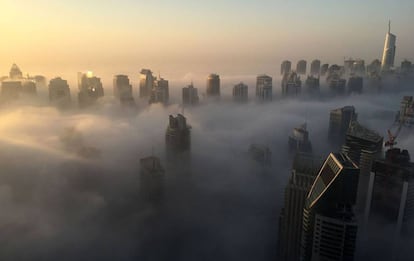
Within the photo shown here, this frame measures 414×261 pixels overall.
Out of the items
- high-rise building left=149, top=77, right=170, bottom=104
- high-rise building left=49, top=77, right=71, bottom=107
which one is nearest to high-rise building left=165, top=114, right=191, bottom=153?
high-rise building left=149, top=77, right=170, bottom=104

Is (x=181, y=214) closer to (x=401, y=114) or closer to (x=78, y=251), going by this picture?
(x=78, y=251)

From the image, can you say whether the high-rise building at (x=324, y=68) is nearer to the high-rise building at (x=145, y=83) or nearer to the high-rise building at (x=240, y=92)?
the high-rise building at (x=240, y=92)

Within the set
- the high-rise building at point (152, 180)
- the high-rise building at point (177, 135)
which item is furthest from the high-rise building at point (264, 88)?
the high-rise building at point (152, 180)

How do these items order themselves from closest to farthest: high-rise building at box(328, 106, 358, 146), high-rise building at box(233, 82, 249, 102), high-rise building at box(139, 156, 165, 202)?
high-rise building at box(139, 156, 165, 202), high-rise building at box(328, 106, 358, 146), high-rise building at box(233, 82, 249, 102)

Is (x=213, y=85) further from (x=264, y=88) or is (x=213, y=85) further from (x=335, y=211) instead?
(x=335, y=211)

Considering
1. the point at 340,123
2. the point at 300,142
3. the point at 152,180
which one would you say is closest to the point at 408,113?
the point at 340,123

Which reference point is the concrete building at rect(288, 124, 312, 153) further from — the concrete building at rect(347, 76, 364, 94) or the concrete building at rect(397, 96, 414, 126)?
the concrete building at rect(347, 76, 364, 94)

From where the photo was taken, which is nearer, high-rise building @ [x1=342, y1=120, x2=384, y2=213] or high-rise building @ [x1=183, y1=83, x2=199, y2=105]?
high-rise building @ [x1=342, y1=120, x2=384, y2=213]
